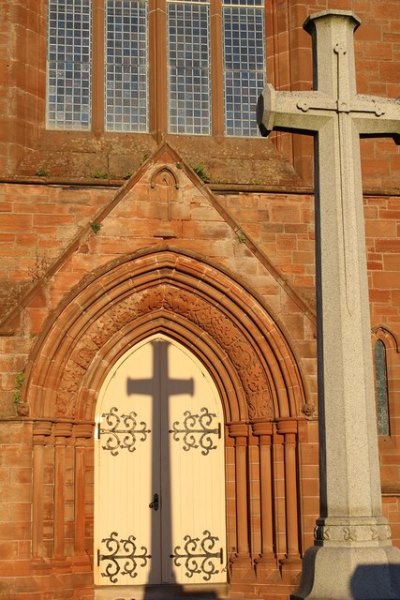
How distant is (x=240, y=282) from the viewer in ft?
44.5

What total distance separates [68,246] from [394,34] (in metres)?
5.72

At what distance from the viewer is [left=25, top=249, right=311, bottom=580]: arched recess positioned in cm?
1307

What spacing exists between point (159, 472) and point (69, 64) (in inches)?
228

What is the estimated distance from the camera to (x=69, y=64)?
A: 50.3ft

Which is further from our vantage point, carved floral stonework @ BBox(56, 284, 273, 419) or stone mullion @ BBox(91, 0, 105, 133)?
stone mullion @ BBox(91, 0, 105, 133)

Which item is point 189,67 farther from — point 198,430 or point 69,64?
point 198,430

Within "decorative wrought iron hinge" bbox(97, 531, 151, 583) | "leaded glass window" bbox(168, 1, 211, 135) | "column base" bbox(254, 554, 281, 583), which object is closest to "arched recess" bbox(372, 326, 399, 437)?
"column base" bbox(254, 554, 281, 583)

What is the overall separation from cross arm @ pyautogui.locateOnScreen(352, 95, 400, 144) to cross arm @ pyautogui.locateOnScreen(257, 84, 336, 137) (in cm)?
23

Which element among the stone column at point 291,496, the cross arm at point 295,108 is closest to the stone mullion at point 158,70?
the stone column at point 291,496

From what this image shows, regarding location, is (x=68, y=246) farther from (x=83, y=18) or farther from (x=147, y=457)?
(x=83, y=18)

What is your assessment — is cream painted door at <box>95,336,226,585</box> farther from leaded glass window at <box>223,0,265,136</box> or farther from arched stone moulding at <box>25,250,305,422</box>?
leaded glass window at <box>223,0,265,136</box>

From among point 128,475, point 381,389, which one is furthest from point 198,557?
point 381,389

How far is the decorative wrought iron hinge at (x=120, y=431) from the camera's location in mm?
13836

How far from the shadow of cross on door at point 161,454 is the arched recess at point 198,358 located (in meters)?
0.39
